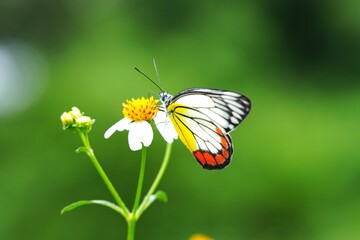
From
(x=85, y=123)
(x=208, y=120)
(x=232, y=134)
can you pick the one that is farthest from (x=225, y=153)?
(x=232, y=134)

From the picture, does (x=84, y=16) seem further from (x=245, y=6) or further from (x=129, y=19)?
(x=245, y=6)

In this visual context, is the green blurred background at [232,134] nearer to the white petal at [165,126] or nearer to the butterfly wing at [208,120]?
the butterfly wing at [208,120]

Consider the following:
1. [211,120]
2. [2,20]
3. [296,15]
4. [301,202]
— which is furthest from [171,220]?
[2,20]

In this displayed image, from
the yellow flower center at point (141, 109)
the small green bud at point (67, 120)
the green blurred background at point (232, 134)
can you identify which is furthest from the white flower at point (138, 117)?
the green blurred background at point (232, 134)

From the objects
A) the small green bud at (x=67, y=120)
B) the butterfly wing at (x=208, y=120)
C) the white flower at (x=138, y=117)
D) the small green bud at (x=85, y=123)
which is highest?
the small green bud at (x=67, y=120)

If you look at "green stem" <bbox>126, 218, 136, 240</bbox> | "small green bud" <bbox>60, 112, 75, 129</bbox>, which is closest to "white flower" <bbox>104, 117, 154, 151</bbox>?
"small green bud" <bbox>60, 112, 75, 129</bbox>

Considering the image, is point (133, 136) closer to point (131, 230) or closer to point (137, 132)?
point (137, 132)
